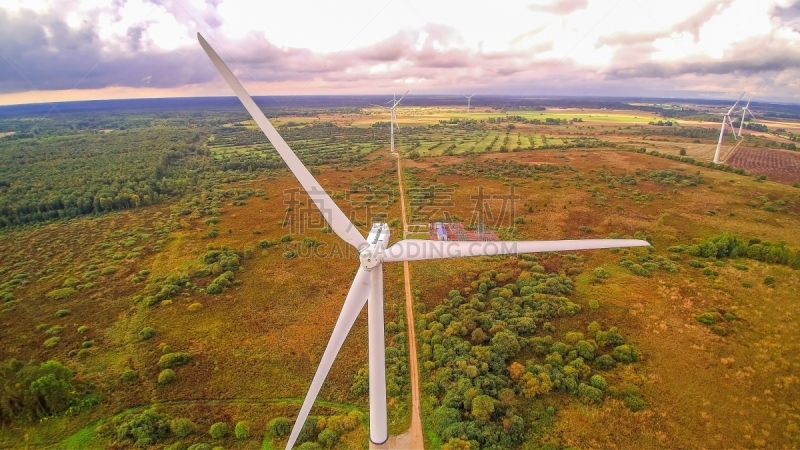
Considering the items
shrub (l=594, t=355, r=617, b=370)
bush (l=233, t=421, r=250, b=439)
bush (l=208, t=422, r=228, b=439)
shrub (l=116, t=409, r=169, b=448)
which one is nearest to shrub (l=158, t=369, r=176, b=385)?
shrub (l=116, t=409, r=169, b=448)

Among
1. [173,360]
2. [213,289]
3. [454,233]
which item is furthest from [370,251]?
[454,233]

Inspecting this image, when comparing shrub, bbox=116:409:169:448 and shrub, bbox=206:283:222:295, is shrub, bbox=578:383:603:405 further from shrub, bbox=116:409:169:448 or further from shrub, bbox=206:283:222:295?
shrub, bbox=206:283:222:295

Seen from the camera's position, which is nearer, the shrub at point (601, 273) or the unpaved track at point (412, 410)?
the unpaved track at point (412, 410)

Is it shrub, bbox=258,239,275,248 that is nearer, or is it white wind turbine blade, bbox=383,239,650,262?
white wind turbine blade, bbox=383,239,650,262

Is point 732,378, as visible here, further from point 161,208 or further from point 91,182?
point 91,182

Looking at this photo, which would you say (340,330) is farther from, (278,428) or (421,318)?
A: (421,318)

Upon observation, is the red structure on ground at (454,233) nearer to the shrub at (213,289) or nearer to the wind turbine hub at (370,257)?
the shrub at (213,289)

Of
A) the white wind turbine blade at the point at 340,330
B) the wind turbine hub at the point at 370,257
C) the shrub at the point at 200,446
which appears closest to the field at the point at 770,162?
the wind turbine hub at the point at 370,257
